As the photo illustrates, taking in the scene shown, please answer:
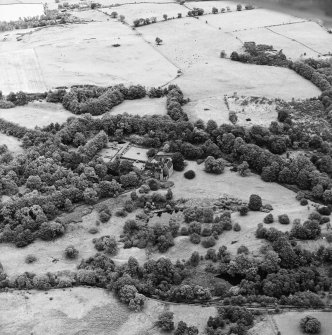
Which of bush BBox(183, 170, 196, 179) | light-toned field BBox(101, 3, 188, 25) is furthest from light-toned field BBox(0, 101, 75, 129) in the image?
light-toned field BBox(101, 3, 188, 25)

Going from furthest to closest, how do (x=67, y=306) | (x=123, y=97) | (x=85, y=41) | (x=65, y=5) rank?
(x=65, y=5) < (x=85, y=41) < (x=123, y=97) < (x=67, y=306)

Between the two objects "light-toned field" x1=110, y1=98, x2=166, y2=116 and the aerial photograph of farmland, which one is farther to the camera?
"light-toned field" x1=110, y1=98, x2=166, y2=116

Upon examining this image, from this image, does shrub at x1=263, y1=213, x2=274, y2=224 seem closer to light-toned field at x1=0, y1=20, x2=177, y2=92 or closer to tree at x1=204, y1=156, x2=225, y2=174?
tree at x1=204, y1=156, x2=225, y2=174

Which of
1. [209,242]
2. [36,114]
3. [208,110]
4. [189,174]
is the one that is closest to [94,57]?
[36,114]

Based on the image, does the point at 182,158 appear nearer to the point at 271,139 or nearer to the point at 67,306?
the point at 271,139

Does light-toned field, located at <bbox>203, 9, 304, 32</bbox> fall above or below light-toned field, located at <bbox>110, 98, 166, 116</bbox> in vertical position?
above

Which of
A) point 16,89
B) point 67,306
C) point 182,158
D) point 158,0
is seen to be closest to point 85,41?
point 16,89

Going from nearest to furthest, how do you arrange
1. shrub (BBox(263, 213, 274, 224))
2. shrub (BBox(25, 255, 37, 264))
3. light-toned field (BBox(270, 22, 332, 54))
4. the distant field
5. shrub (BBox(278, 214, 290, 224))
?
shrub (BBox(25, 255, 37, 264)) < shrub (BBox(278, 214, 290, 224)) < shrub (BBox(263, 213, 274, 224)) < the distant field < light-toned field (BBox(270, 22, 332, 54))
